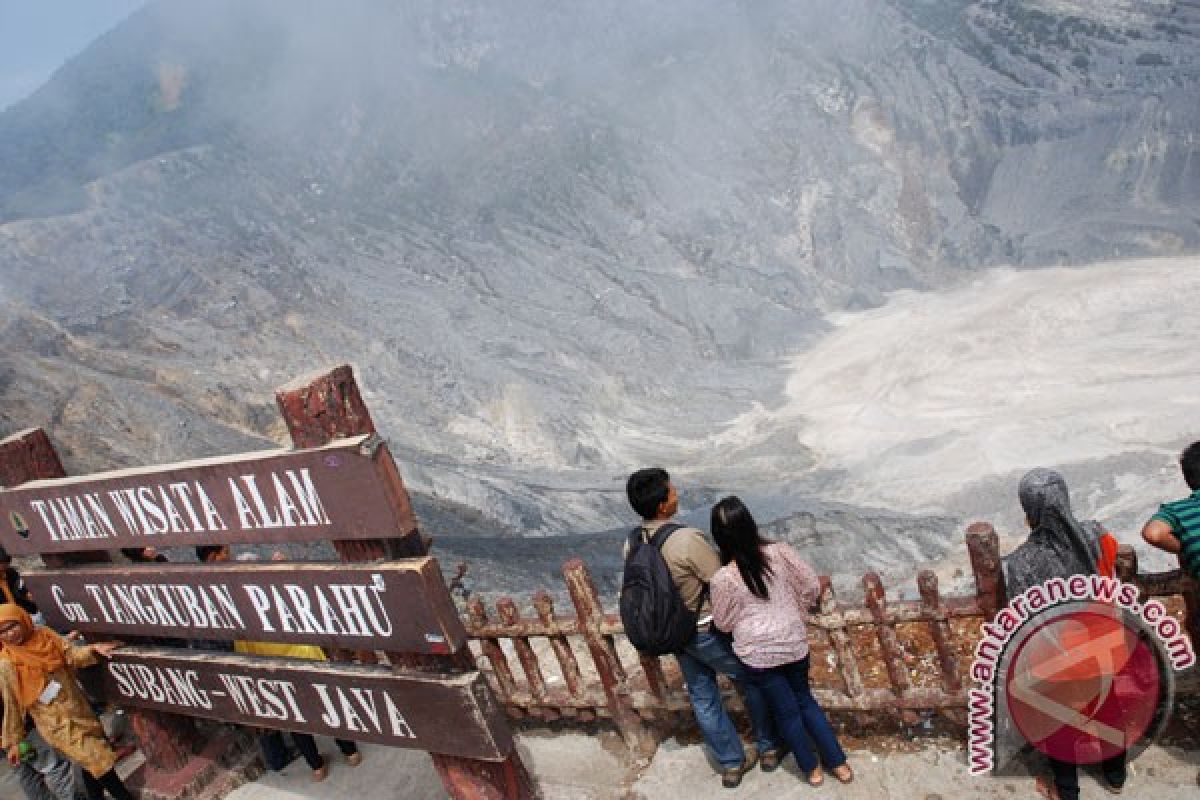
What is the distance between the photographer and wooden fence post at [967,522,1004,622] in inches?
121

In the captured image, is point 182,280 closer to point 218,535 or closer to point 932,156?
Result: point 218,535

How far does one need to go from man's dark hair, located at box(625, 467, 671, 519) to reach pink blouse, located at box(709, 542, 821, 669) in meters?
0.36

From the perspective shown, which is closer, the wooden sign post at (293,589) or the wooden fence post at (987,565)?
the wooden sign post at (293,589)

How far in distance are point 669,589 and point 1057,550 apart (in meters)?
1.35

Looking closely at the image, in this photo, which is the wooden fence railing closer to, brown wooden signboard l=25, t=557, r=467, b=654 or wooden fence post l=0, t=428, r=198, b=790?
brown wooden signboard l=25, t=557, r=467, b=654

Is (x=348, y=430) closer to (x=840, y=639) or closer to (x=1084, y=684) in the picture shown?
(x=840, y=639)

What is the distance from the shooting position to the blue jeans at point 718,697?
3369mm

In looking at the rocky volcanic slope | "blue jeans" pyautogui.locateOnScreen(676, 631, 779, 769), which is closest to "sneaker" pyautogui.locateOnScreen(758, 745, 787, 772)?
"blue jeans" pyautogui.locateOnScreen(676, 631, 779, 769)

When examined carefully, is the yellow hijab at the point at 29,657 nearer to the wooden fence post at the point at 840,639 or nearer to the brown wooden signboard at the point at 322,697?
the brown wooden signboard at the point at 322,697

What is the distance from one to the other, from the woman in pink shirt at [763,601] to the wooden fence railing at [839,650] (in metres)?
0.28

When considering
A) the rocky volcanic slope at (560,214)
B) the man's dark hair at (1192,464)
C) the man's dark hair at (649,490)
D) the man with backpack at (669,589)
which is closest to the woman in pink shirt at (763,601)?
the man with backpack at (669,589)

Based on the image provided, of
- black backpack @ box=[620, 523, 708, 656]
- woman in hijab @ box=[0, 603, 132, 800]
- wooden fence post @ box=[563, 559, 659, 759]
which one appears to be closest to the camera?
black backpack @ box=[620, 523, 708, 656]

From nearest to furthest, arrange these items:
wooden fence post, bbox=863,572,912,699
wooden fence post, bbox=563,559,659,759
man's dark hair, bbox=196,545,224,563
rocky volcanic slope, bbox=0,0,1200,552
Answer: wooden fence post, bbox=863,572,912,699
wooden fence post, bbox=563,559,659,759
man's dark hair, bbox=196,545,224,563
rocky volcanic slope, bbox=0,0,1200,552

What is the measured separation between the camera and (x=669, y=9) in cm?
2806
